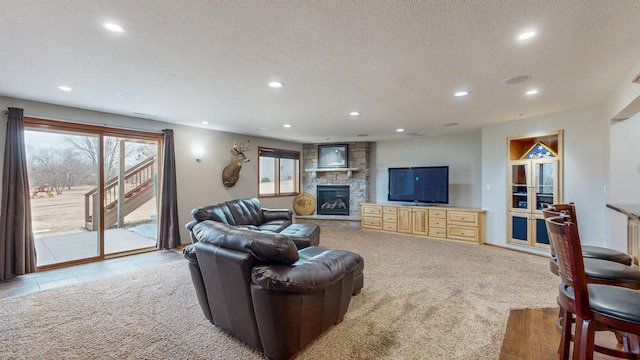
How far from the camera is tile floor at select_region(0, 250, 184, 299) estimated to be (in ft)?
11.3

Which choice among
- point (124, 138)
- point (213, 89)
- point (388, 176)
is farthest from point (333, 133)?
point (124, 138)

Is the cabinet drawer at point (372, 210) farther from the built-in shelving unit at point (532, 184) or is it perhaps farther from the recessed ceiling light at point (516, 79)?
the recessed ceiling light at point (516, 79)

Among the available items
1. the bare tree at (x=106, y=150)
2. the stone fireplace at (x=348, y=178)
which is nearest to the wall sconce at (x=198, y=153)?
the bare tree at (x=106, y=150)

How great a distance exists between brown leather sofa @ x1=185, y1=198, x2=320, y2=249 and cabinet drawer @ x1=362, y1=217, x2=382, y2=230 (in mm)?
2595

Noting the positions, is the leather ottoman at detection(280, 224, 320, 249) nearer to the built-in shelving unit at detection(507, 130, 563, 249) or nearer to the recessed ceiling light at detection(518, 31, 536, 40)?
the recessed ceiling light at detection(518, 31, 536, 40)

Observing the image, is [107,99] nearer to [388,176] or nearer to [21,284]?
[21,284]

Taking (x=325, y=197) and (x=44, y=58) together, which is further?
(x=325, y=197)

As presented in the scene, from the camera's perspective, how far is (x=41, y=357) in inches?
83.4

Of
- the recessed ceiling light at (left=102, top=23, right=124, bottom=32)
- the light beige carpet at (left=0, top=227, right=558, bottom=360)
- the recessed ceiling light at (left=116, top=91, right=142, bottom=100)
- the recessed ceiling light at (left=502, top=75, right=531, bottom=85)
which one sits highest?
A: the recessed ceiling light at (left=102, top=23, right=124, bottom=32)

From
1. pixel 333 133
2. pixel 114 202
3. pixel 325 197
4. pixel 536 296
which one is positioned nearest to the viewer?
pixel 536 296

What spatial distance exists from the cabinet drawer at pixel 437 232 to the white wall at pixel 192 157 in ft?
14.0

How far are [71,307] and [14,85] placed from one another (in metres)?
2.62

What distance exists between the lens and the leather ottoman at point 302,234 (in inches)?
165

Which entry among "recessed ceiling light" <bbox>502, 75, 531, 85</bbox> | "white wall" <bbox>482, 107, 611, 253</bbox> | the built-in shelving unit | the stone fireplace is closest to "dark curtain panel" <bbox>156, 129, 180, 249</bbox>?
the stone fireplace
